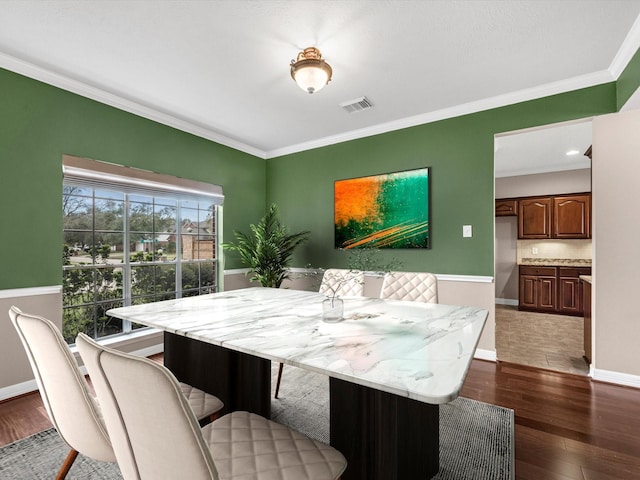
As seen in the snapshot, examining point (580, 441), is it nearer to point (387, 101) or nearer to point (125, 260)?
point (387, 101)

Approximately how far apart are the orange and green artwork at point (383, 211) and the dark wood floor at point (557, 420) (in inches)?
60.6

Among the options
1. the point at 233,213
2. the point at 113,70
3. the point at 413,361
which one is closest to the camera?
the point at 413,361

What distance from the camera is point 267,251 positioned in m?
4.04

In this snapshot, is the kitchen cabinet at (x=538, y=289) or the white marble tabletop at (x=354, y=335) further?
the kitchen cabinet at (x=538, y=289)

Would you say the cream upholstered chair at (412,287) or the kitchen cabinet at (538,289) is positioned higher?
the cream upholstered chair at (412,287)

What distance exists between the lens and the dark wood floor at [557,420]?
1.69m

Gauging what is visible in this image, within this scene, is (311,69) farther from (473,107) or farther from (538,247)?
(538,247)

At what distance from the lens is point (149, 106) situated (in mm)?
3270

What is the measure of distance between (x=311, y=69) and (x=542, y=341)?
4.00 m

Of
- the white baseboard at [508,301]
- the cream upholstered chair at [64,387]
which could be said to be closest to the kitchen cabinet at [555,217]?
the white baseboard at [508,301]

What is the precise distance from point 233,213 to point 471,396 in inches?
132

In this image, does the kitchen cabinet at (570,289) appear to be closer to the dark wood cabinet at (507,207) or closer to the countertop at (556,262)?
the countertop at (556,262)

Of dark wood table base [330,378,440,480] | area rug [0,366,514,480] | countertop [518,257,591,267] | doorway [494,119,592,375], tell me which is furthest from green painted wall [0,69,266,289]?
countertop [518,257,591,267]

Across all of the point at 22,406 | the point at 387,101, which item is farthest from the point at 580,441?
the point at 22,406
